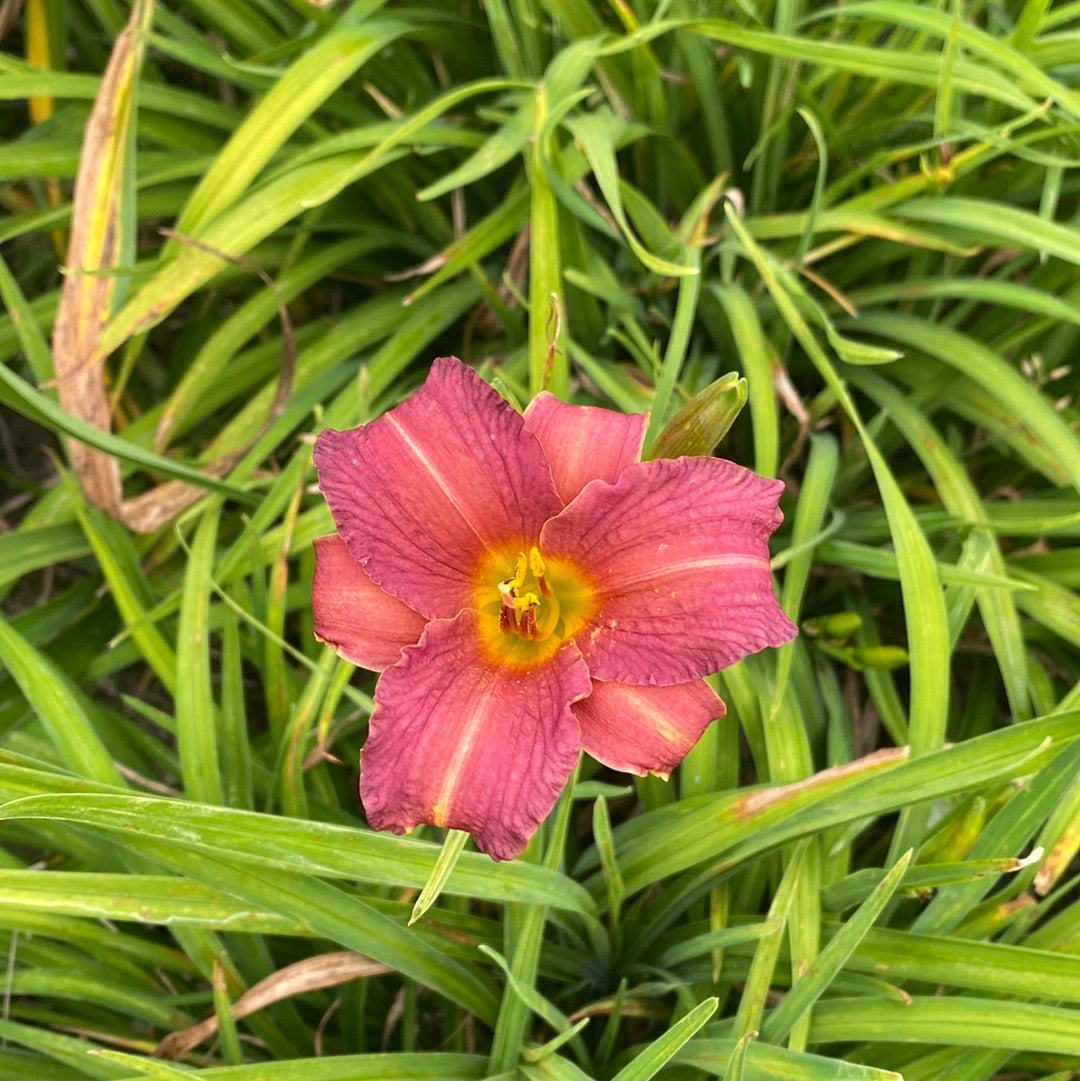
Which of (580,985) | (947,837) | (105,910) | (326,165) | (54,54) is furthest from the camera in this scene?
(54,54)

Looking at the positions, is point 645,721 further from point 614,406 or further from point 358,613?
point 614,406

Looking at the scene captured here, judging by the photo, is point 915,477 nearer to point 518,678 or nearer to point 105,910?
point 518,678

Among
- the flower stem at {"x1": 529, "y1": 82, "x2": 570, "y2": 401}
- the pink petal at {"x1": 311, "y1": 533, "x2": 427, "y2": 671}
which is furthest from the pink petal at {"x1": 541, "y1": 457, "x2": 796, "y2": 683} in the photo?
the flower stem at {"x1": 529, "y1": 82, "x2": 570, "y2": 401}

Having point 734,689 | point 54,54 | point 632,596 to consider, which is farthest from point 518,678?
point 54,54

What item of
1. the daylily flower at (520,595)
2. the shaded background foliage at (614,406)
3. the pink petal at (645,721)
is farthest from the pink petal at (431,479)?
the shaded background foliage at (614,406)

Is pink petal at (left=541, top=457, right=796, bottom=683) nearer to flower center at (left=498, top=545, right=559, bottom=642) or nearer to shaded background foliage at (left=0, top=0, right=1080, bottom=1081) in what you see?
flower center at (left=498, top=545, right=559, bottom=642)

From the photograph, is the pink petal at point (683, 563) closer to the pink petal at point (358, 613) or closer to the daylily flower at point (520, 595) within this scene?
the daylily flower at point (520, 595)

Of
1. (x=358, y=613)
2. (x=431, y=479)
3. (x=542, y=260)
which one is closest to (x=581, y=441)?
(x=431, y=479)

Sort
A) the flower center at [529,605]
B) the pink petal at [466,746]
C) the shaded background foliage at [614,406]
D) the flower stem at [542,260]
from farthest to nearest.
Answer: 1. the flower stem at [542,260]
2. the shaded background foliage at [614,406]
3. the flower center at [529,605]
4. the pink petal at [466,746]
